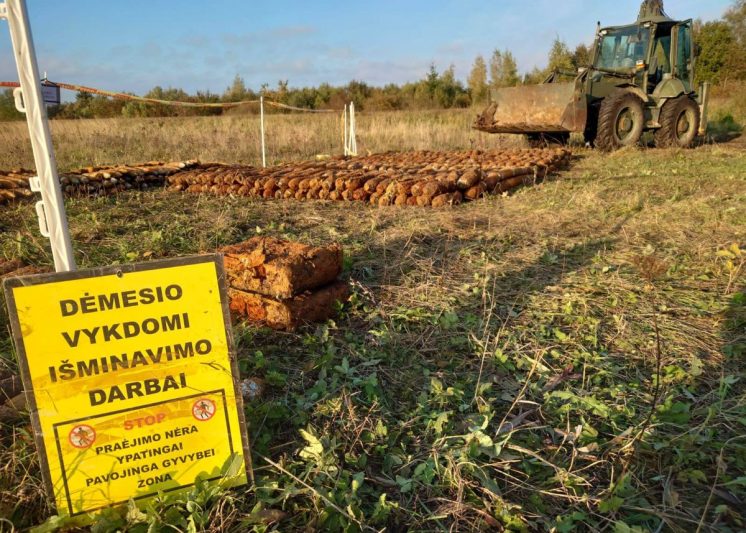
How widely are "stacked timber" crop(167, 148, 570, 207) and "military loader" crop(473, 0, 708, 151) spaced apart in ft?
6.80

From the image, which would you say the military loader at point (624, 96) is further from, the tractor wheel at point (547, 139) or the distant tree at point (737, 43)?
the distant tree at point (737, 43)

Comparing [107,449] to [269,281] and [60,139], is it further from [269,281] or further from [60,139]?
[60,139]

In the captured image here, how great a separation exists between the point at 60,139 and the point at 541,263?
52.0 ft

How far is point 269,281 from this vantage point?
8.82 feet

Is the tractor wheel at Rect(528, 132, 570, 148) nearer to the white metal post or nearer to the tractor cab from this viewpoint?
the tractor cab

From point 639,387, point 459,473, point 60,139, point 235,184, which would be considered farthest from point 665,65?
point 60,139

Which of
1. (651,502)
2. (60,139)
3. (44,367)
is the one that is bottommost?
(651,502)

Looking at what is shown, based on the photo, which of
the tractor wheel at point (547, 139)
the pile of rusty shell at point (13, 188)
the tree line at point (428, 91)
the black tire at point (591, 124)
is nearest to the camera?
the pile of rusty shell at point (13, 188)

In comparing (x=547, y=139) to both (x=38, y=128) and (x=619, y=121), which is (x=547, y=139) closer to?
(x=619, y=121)

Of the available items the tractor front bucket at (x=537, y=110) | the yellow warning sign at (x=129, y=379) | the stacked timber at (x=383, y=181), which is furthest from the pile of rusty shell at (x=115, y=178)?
the tractor front bucket at (x=537, y=110)

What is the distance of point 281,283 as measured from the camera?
2.64 meters

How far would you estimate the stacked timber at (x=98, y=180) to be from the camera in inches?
274

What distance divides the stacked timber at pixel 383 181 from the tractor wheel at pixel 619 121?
7.02 feet

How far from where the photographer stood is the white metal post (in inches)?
62.9
